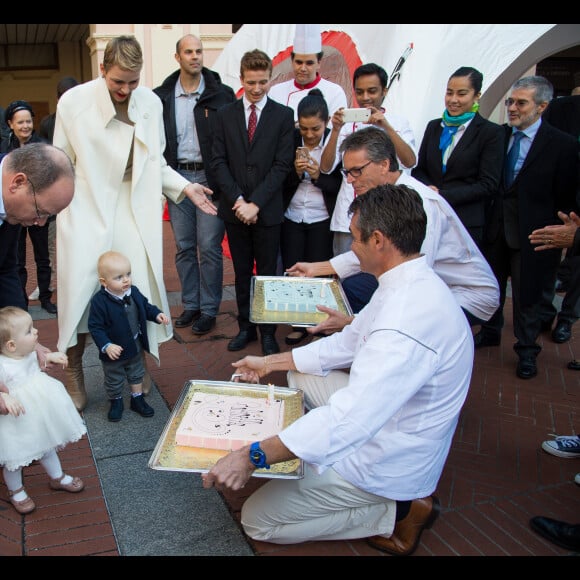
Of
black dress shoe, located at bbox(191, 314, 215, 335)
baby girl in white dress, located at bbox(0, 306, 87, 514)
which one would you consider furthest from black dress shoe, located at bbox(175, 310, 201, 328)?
baby girl in white dress, located at bbox(0, 306, 87, 514)

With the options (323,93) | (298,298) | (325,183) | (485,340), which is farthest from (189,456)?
(323,93)

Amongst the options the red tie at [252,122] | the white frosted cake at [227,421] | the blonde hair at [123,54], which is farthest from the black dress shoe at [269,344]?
the blonde hair at [123,54]

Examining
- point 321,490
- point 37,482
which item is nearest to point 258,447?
point 321,490

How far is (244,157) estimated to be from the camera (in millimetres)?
4410

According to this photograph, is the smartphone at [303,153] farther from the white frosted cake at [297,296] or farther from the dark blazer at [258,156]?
the white frosted cake at [297,296]

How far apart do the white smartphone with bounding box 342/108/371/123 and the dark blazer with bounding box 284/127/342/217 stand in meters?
0.43

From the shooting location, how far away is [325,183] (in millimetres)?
4516

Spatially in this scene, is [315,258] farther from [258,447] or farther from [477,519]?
[258,447]

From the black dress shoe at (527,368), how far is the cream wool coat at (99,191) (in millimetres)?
2743

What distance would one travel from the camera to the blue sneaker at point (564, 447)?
330cm

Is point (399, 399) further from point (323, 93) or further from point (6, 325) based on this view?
point (323, 93)

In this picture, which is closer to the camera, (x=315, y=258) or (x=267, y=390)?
(x=267, y=390)

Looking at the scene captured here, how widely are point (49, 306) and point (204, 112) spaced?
7.91 ft
